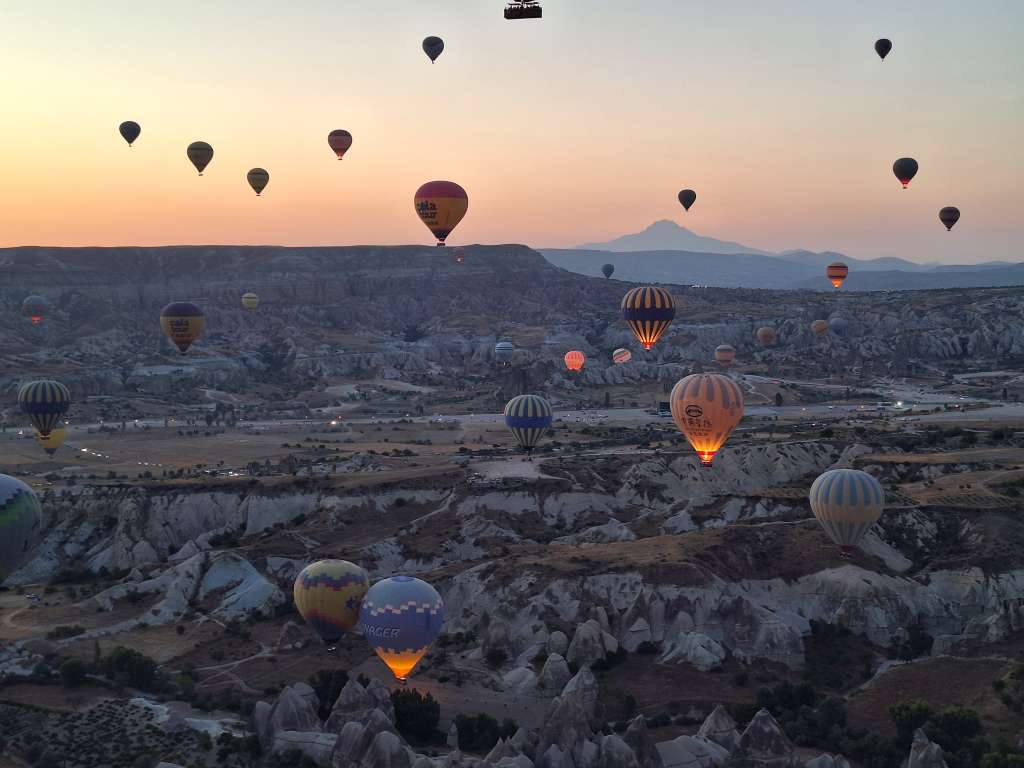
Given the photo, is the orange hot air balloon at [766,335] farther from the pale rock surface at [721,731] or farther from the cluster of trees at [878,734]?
the pale rock surface at [721,731]

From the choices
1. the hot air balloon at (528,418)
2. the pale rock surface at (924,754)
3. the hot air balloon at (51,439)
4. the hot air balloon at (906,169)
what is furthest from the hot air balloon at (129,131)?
the pale rock surface at (924,754)

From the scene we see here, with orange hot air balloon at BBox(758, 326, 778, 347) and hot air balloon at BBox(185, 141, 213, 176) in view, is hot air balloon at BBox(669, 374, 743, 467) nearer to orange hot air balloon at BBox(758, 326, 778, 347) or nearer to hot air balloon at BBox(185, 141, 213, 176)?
hot air balloon at BBox(185, 141, 213, 176)

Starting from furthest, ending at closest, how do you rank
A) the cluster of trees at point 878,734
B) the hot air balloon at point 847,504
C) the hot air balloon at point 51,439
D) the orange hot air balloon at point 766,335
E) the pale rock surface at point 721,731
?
the orange hot air balloon at point 766,335
the hot air balloon at point 51,439
the hot air balloon at point 847,504
the cluster of trees at point 878,734
the pale rock surface at point 721,731

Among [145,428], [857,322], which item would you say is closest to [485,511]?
[145,428]

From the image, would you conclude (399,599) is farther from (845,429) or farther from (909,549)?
(845,429)

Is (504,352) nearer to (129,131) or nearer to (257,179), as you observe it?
(257,179)

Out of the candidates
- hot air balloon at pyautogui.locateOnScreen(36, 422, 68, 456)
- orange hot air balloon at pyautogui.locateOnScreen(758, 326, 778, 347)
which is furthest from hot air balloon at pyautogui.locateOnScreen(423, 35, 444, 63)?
orange hot air balloon at pyautogui.locateOnScreen(758, 326, 778, 347)
